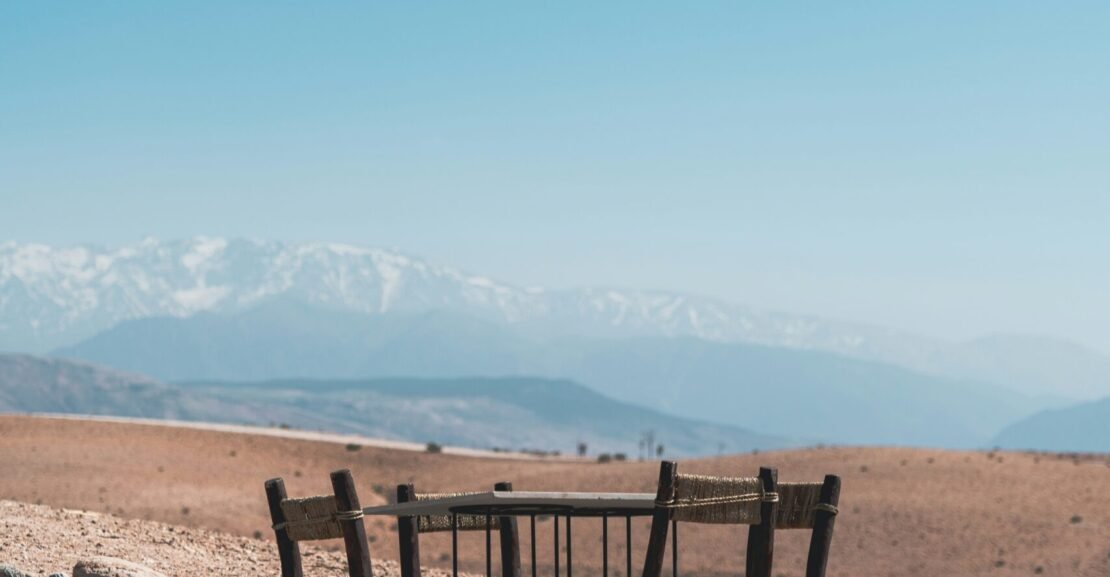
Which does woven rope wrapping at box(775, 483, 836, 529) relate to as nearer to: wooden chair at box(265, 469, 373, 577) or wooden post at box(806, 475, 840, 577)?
wooden post at box(806, 475, 840, 577)

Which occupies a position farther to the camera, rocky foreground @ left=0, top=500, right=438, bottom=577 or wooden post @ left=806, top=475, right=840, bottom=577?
rocky foreground @ left=0, top=500, right=438, bottom=577

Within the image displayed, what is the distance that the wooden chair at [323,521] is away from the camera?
14.0 meters

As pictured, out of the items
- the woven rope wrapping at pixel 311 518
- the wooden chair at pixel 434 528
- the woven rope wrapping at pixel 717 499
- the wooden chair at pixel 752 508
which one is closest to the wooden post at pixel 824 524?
the wooden chair at pixel 752 508

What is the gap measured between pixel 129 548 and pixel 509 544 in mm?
7104

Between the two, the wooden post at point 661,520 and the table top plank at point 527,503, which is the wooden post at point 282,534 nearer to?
the table top plank at point 527,503

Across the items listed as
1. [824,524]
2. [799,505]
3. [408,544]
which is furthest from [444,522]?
[824,524]

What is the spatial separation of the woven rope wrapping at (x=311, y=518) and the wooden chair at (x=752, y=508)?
333 centimetres

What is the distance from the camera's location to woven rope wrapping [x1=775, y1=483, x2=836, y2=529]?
14.1m

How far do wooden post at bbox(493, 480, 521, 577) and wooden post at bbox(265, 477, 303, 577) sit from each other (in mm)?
2395

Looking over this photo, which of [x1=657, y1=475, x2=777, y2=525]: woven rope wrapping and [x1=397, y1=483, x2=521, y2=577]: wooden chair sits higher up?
[x1=657, y1=475, x2=777, y2=525]: woven rope wrapping

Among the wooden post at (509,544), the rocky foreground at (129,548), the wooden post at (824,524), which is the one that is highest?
the wooden post at (824,524)

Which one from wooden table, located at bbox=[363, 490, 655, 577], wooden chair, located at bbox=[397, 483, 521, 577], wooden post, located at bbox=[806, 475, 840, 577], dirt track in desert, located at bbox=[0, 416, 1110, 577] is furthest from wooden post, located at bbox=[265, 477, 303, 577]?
dirt track in desert, located at bbox=[0, 416, 1110, 577]

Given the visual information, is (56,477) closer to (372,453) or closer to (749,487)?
(372,453)

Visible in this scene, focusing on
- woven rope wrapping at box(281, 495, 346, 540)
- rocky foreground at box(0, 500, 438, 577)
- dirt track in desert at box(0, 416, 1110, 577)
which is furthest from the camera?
dirt track in desert at box(0, 416, 1110, 577)
